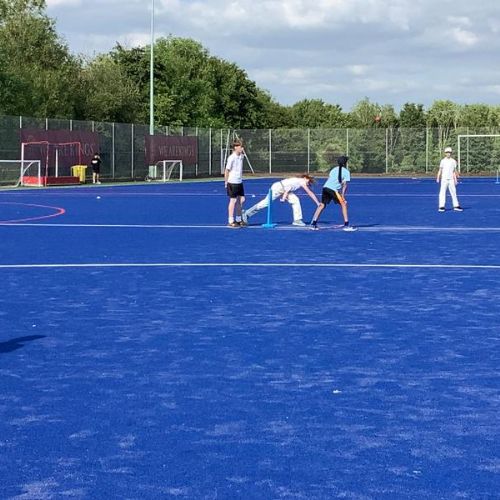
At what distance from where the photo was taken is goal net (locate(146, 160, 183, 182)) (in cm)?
5581

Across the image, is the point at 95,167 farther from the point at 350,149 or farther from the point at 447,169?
the point at 447,169

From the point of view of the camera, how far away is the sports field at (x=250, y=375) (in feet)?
16.7

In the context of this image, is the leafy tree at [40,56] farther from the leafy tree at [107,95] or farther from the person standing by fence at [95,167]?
the person standing by fence at [95,167]

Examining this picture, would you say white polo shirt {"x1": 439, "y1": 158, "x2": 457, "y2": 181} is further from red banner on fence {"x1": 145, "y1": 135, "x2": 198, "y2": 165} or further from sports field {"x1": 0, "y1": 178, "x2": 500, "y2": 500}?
red banner on fence {"x1": 145, "y1": 135, "x2": 198, "y2": 165}

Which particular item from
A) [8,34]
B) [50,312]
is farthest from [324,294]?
[8,34]

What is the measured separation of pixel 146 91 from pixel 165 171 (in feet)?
81.7

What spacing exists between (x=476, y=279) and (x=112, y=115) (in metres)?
57.8

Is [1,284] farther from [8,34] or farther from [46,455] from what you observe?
[8,34]

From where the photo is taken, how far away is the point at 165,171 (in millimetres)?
56906

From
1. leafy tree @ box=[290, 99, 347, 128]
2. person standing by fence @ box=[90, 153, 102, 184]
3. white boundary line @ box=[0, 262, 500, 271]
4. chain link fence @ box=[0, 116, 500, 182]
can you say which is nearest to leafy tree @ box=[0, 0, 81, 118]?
chain link fence @ box=[0, 116, 500, 182]

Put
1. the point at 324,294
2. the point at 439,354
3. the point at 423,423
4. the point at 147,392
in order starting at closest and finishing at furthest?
the point at 423,423
the point at 147,392
the point at 439,354
the point at 324,294

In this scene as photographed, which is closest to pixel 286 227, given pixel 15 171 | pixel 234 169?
pixel 234 169

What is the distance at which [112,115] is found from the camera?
224 feet

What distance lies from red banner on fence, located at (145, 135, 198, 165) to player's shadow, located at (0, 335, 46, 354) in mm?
47431
